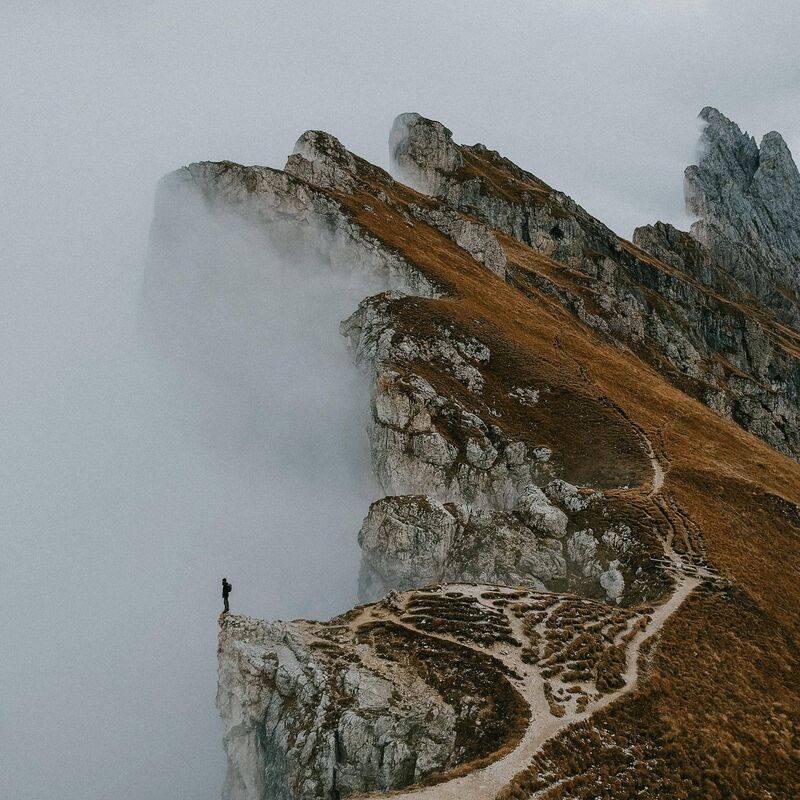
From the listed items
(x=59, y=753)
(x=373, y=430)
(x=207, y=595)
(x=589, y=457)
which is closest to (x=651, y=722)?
(x=589, y=457)

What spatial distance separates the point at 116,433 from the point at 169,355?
31975mm

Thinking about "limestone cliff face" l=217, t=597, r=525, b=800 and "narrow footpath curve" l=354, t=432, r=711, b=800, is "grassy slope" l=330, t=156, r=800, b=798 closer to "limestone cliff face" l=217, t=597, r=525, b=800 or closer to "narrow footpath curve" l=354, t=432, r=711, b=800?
"narrow footpath curve" l=354, t=432, r=711, b=800

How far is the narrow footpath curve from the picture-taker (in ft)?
79.8

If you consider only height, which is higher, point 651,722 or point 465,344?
point 465,344

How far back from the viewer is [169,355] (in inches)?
4862

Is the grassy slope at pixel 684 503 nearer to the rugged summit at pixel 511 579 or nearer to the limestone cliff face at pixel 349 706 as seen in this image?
the rugged summit at pixel 511 579

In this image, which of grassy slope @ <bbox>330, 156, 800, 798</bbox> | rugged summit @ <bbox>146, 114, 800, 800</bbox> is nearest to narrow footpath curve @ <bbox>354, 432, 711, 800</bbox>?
rugged summit @ <bbox>146, 114, 800, 800</bbox>

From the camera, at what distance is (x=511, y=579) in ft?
170

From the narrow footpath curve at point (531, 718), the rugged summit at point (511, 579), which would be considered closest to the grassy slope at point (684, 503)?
the rugged summit at point (511, 579)

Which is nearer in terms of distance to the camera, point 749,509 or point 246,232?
point 749,509

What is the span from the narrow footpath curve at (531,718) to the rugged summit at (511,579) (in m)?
0.13

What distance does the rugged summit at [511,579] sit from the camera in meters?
28.2

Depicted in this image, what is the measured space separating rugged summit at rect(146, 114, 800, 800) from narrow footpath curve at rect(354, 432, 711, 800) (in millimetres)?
132

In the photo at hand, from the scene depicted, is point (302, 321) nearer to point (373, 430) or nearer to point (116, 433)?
point (373, 430)
